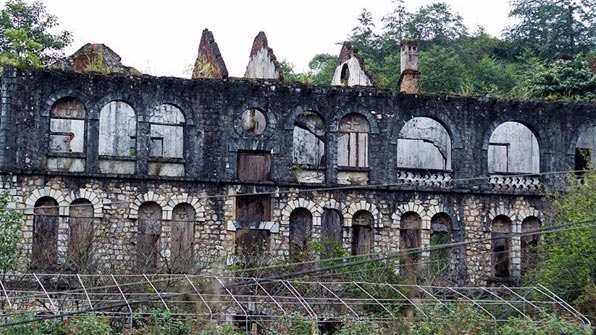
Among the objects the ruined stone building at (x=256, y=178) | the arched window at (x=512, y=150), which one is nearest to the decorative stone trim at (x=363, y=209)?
the ruined stone building at (x=256, y=178)

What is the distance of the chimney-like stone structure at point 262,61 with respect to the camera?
44562mm

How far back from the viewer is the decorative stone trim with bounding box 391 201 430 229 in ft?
127

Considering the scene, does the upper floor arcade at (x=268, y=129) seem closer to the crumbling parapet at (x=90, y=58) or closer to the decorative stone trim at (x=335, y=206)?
the decorative stone trim at (x=335, y=206)

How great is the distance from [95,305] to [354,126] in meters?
12.2

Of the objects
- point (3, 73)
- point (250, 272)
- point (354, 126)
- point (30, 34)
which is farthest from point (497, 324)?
point (30, 34)

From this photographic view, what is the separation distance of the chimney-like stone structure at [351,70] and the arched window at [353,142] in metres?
5.52

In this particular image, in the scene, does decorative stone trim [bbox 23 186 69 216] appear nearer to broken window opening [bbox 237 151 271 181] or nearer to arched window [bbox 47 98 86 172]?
arched window [bbox 47 98 86 172]

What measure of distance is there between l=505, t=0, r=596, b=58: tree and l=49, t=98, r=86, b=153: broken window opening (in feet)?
95.7

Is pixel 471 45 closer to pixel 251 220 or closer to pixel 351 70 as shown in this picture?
pixel 351 70

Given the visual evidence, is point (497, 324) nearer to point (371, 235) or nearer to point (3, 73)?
point (371, 235)

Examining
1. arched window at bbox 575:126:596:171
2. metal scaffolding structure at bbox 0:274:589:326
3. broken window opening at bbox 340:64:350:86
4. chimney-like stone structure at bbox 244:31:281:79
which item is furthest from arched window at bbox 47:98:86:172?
arched window at bbox 575:126:596:171

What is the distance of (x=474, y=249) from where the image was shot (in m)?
39.1

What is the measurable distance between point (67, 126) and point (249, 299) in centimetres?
1333

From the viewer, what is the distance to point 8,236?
33219mm
